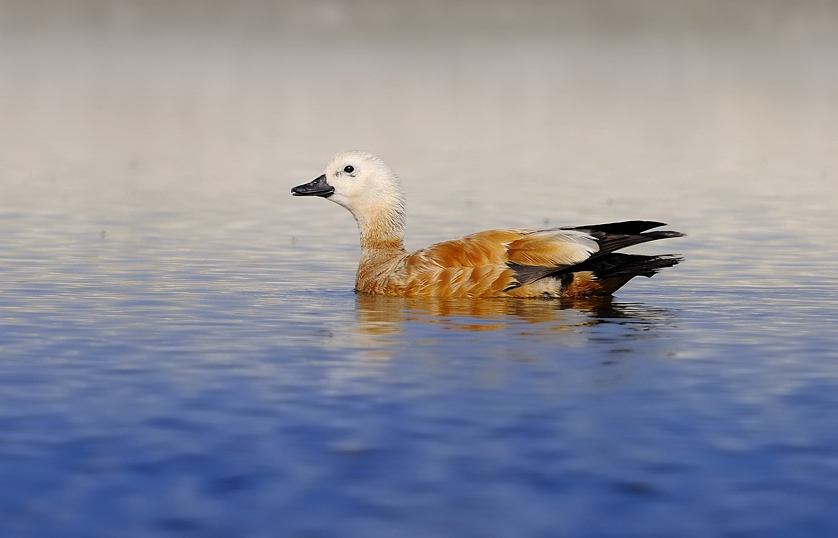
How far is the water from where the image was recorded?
7695mm

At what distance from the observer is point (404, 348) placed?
11.6m

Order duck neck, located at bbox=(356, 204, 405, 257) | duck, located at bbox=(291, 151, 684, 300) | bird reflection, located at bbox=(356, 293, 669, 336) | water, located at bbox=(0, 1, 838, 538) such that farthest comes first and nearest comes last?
1. duck neck, located at bbox=(356, 204, 405, 257)
2. duck, located at bbox=(291, 151, 684, 300)
3. bird reflection, located at bbox=(356, 293, 669, 336)
4. water, located at bbox=(0, 1, 838, 538)

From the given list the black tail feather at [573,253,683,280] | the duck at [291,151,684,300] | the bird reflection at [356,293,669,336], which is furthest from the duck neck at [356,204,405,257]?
the black tail feather at [573,253,683,280]

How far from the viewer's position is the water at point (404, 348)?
7695 mm

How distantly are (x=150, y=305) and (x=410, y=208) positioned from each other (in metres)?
9.69

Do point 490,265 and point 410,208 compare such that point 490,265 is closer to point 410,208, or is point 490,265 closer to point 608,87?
point 410,208

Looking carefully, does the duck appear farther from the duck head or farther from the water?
the duck head

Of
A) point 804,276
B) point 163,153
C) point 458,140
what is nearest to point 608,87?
point 458,140

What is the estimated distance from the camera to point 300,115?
4175 centimetres

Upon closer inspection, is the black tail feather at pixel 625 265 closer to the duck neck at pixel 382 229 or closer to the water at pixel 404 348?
the water at pixel 404 348

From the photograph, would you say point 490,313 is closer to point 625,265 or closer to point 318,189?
point 625,265

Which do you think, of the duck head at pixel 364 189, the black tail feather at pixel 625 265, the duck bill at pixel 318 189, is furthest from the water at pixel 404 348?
the duck bill at pixel 318 189

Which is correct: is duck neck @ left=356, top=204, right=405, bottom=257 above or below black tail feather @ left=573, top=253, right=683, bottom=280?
above

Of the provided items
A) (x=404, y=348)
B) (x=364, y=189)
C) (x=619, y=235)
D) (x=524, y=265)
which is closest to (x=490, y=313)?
(x=524, y=265)
